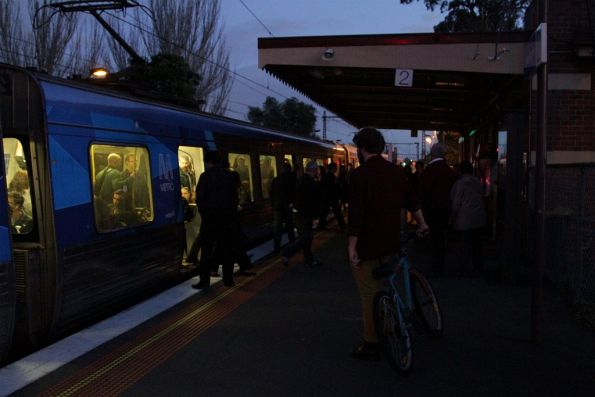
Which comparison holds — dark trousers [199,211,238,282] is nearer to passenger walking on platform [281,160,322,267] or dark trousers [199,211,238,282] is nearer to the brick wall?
passenger walking on platform [281,160,322,267]

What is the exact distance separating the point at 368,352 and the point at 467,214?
3.85 m

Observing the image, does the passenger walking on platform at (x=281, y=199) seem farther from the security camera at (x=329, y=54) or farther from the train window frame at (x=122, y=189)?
the train window frame at (x=122, y=189)

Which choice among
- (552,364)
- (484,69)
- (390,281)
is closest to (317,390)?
(390,281)

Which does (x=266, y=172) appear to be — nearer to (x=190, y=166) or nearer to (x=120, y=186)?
(x=190, y=166)

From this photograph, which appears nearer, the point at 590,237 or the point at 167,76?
the point at 590,237

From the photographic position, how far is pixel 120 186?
6836 millimetres

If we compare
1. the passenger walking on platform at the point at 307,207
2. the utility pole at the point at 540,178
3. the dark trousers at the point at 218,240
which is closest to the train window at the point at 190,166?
the passenger walking on platform at the point at 307,207

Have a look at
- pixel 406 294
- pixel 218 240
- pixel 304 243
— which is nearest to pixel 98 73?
pixel 218 240

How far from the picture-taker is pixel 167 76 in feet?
72.7

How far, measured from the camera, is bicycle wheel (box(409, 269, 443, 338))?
5328mm

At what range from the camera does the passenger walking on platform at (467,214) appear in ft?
26.7

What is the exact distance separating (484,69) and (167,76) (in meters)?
15.4

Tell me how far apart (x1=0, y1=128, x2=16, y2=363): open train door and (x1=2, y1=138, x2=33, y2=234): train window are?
0.98 metres

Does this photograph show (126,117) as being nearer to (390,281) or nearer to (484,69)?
(390,281)
